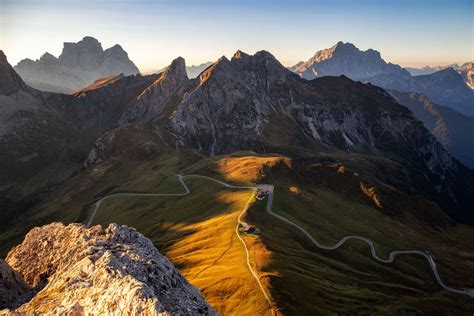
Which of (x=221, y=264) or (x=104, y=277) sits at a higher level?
(x=104, y=277)

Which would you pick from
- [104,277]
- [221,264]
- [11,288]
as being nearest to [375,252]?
[221,264]

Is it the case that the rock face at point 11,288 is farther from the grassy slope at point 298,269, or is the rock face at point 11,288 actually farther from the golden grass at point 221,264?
the grassy slope at point 298,269

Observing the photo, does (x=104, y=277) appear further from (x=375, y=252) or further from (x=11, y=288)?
(x=375, y=252)

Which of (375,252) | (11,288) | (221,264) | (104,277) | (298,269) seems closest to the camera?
(104,277)

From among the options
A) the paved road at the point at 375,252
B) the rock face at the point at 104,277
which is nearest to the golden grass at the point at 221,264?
the paved road at the point at 375,252

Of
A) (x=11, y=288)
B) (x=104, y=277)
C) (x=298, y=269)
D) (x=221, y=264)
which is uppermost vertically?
(x=104, y=277)

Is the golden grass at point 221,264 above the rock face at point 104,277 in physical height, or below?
below

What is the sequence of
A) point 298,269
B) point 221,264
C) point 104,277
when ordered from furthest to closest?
point 298,269 → point 221,264 → point 104,277

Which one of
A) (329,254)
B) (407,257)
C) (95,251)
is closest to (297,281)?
(329,254)
